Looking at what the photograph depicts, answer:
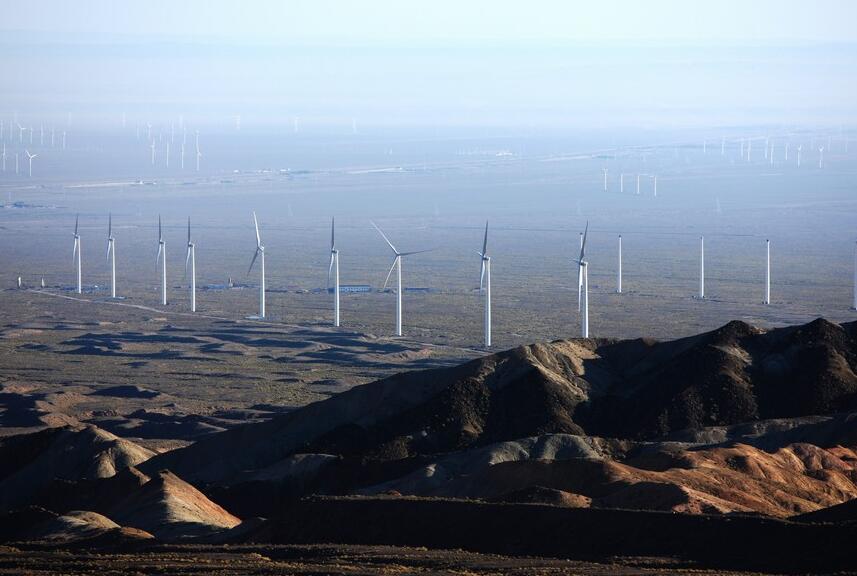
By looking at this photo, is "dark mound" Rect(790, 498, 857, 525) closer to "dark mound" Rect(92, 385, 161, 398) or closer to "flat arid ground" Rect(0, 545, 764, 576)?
"flat arid ground" Rect(0, 545, 764, 576)

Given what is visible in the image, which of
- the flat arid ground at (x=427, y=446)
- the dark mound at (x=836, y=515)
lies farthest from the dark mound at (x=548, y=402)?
the dark mound at (x=836, y=515)

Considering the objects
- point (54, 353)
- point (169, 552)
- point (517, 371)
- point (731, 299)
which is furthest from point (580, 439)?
point (731, 299)

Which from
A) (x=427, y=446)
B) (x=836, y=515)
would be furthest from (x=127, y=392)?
(x=836, y=515)

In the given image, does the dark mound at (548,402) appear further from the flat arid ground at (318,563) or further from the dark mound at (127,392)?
the dark mound at (127,392)

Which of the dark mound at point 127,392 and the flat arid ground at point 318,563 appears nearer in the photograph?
the flat arid ground at point 318,563

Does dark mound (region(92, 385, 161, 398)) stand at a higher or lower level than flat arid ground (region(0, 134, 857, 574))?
A: lower

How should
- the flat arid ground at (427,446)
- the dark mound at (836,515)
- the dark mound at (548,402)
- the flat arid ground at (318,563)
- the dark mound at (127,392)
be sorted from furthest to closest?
the dark mound at (127,392) → the dark mound at (548,402) → the dark mound at (836,515) → the flat arid ground at (427,446) → the flat arid ground at (318,563)

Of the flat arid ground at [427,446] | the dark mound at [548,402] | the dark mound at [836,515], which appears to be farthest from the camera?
the dark mound at [548,402]

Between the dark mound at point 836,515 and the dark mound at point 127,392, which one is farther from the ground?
the dark mound at point 836,515

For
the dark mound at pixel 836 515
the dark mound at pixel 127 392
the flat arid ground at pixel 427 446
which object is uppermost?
the dark mound at pixel 836 515

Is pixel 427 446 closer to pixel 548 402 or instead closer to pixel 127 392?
pixel 548 402

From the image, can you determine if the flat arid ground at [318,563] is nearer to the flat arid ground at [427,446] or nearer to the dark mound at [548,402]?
the flat arid ground at [427,446]

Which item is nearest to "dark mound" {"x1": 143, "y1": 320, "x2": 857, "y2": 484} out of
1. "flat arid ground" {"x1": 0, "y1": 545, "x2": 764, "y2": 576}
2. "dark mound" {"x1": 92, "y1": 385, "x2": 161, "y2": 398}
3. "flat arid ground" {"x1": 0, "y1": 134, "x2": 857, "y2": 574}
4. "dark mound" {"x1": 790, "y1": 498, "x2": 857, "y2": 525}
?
"flat arid ground" {"x1": 0, "y1": 134, "x2": 857, "y2": 574}
